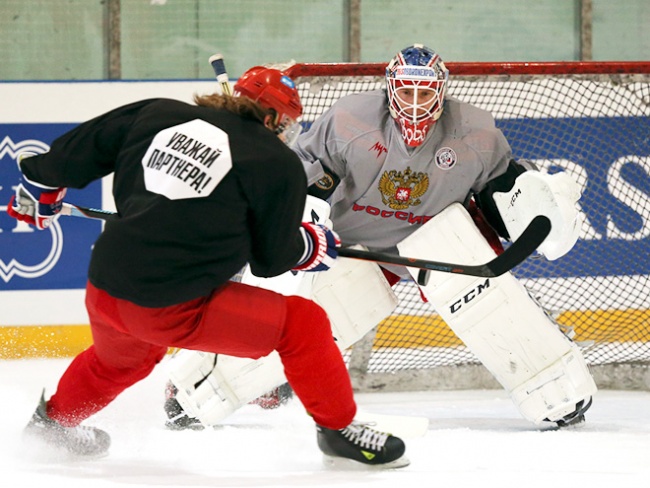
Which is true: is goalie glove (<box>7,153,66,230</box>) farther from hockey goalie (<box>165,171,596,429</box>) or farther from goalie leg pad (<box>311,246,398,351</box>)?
goalie leg pad (<box>311,246,398,351</box>)

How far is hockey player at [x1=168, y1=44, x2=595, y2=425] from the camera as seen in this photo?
9.43ft

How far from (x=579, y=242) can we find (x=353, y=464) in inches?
78.3

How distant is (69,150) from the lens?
2207 mm

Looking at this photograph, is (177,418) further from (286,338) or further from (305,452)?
(286,338)

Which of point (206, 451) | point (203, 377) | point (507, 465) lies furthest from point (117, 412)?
point (507, 465)

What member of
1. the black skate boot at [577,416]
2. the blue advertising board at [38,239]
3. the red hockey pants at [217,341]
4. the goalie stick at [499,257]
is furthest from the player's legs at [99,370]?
the blue advertising board at [38,239]

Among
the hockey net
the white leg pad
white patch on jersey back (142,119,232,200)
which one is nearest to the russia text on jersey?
the white leg pad

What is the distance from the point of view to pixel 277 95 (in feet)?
7.52

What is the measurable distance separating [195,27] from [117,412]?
228cm

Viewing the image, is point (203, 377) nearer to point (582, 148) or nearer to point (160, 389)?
point (160, 389)

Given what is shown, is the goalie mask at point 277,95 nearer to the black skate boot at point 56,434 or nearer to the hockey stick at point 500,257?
the hockey stick at point 500,257

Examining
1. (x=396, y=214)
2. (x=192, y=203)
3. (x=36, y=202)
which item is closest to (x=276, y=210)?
(x=192, y=203)

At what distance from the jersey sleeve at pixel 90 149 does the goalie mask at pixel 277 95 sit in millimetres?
233

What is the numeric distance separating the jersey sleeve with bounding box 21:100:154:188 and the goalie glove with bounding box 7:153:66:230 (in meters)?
0.12
